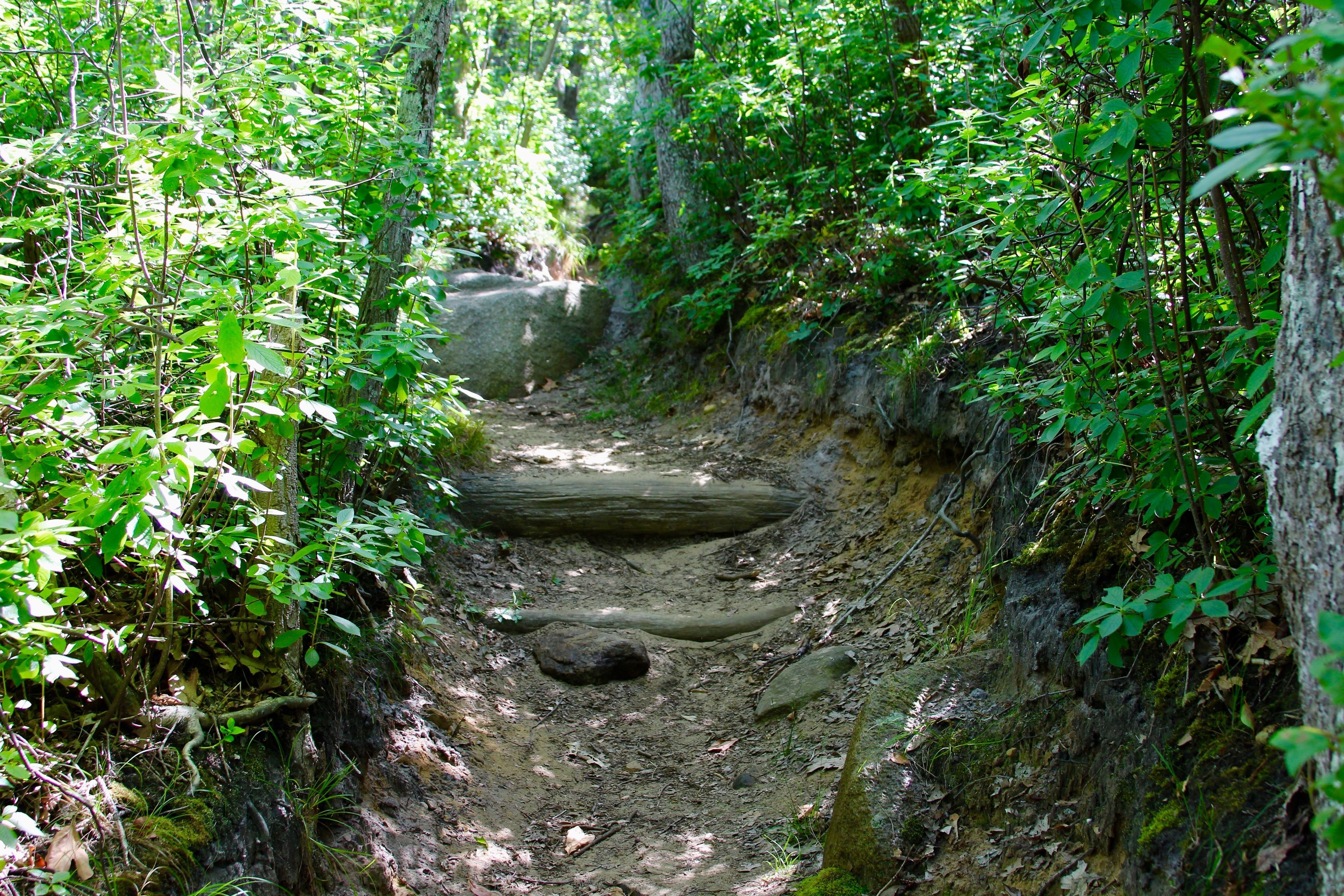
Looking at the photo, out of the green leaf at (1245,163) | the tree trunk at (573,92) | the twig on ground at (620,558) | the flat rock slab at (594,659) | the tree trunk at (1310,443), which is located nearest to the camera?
the green leaf at (1245,163)

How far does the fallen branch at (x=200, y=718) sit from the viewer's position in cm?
271

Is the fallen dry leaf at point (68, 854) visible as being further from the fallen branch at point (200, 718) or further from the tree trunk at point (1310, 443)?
the tree trunk at point (1310, 443)

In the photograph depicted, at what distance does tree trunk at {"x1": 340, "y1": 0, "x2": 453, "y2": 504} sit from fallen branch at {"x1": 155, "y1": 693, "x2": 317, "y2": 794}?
1.32 meters

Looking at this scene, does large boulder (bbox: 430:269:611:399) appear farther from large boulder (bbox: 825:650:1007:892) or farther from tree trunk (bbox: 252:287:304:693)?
large boulder (bbox: 825:650:1007:892)

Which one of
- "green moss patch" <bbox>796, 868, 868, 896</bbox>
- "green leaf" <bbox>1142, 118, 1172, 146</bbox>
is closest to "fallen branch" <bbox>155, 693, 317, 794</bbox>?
"green moss patch" <bbox>796, 868, 868, 896</bbox>

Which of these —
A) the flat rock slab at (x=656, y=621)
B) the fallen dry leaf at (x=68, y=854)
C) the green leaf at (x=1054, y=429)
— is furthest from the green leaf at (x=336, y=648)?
the green leaf at (x=1054, y=429)

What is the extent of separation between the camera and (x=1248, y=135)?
1233 mm

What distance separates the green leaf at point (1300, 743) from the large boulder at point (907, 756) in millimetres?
2096

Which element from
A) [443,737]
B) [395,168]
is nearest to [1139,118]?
[395,168]

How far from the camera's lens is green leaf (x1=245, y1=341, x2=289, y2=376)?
2146 millimetres

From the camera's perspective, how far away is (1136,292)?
2988mm

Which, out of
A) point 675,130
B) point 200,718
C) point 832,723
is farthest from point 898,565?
point 675,130

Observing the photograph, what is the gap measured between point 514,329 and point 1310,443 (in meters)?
9.34

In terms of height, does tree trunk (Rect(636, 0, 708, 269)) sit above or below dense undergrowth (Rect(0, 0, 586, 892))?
above
